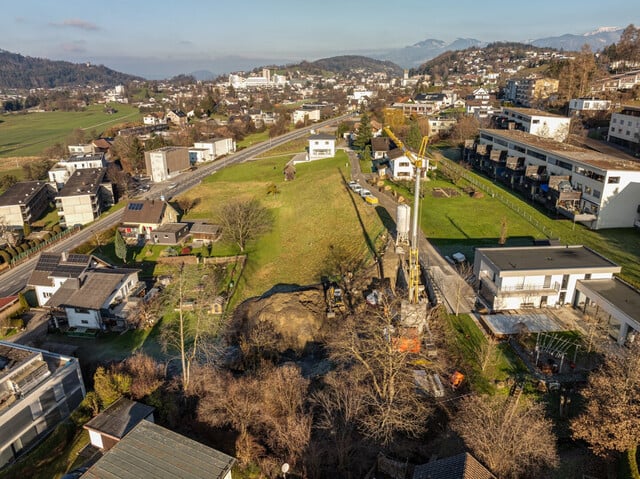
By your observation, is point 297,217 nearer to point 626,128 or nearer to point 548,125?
point 548,125

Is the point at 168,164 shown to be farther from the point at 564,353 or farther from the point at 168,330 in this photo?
the point at 564,353

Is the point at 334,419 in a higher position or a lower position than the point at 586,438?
lower

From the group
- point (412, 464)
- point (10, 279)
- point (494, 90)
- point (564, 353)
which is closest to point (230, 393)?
point (412, 464)

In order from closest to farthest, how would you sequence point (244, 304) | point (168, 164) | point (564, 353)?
point (564, 353), point (244, 304), point (168, 164)

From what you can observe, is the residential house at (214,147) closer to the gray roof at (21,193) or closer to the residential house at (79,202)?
the residential house at (79,202)

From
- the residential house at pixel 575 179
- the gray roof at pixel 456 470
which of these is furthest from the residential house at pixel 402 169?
the gray roof at pixel 456 470

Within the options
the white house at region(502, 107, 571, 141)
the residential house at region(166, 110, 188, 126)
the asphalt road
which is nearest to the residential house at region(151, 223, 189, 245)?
the asphalt road

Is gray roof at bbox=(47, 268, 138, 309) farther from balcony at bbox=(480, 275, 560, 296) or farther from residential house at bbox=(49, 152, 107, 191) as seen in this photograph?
residential house at bbox=(49, 152, 107, 191)

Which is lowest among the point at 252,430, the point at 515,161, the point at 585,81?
the point at 252,430
